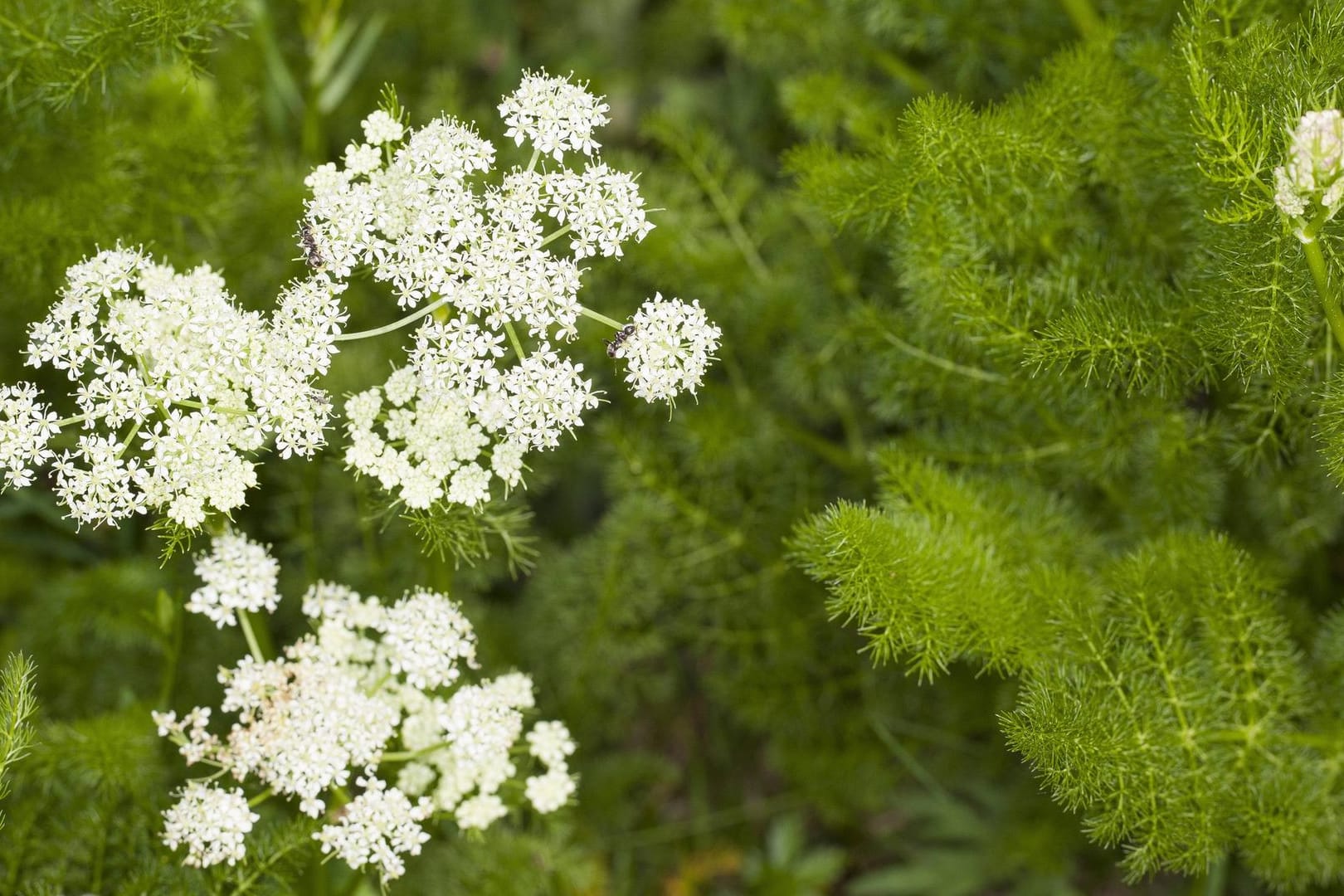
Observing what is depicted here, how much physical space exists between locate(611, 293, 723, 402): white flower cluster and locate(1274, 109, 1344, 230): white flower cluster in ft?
1.90

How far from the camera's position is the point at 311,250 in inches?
49.1

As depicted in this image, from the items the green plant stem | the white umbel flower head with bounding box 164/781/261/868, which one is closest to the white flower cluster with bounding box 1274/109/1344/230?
the green plant stem

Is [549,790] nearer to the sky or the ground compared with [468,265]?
nearer to the ground

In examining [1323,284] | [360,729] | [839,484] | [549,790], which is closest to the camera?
[1323,284]

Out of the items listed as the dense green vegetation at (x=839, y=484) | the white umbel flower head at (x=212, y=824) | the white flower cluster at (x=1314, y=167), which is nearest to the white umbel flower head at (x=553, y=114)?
the dense green vegetation at (x=839, y=484)

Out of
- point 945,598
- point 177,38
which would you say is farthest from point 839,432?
point 177,38

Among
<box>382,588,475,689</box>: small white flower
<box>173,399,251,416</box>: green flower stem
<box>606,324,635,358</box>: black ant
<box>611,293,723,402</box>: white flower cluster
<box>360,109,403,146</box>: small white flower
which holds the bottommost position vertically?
<box>382,588,475,689</box>: small white flower

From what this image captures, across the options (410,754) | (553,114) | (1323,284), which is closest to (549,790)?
(410,754)

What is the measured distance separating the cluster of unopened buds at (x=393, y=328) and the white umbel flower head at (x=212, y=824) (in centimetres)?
34

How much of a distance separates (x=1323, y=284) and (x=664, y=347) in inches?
27.8

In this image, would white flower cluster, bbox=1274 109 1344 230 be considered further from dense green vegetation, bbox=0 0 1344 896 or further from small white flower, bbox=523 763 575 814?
small white flower, bbox=523 763 575 814

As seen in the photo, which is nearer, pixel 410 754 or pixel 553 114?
pixel 553 114

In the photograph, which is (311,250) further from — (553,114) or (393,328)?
(553,114)

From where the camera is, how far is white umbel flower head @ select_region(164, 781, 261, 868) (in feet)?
4.16
